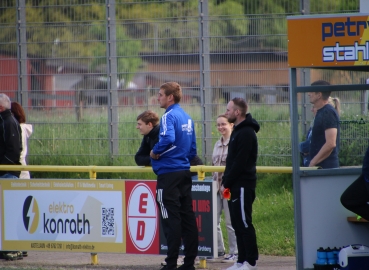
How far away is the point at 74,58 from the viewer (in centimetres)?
1270

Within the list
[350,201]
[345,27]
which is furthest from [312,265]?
[345,27]


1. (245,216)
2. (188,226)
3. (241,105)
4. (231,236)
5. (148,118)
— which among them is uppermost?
(241,105)

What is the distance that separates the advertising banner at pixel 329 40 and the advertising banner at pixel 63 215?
293 cm

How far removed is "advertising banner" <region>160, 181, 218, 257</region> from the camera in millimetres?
8531

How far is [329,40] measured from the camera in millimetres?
6922

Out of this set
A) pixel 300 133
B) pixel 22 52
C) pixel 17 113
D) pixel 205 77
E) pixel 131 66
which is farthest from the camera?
pixel 22 52

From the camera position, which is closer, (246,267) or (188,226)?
(246,267)

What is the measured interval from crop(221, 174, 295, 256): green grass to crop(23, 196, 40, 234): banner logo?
2.61 metres

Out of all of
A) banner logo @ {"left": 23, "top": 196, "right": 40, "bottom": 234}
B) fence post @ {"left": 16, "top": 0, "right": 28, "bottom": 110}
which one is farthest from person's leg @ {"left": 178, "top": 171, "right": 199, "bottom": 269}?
fence post @ {"left": 16, "top": 0, "right": 28, "bottom": 110}

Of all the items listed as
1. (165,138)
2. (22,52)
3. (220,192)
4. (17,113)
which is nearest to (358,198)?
(165,138)

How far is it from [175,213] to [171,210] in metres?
0.06

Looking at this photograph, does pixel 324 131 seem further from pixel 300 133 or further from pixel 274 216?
pixel 274 216

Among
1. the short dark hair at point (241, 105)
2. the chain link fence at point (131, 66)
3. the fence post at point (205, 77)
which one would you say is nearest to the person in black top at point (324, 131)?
the short dark hair at point (241, 105)

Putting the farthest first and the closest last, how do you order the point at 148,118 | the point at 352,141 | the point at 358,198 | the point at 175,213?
the point at 148,118, the point at 175,213, the point at 352,141, the point at 358,198
